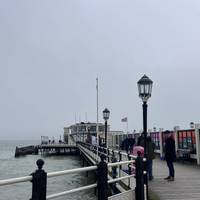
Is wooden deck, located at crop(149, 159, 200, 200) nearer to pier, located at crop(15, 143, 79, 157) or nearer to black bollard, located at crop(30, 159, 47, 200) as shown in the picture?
black bollard, located at crop(30, 159, 47, 200)

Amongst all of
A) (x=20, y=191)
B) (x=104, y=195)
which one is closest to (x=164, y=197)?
(x=104, y=195)

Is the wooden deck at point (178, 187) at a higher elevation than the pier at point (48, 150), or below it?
below

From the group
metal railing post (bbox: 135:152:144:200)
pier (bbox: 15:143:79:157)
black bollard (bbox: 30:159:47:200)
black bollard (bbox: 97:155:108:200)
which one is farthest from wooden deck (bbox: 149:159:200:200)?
pier (bbox: 15:143:79:157)

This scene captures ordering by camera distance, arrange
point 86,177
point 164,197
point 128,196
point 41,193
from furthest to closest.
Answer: point 86,177
point 164,197
point 128,196
point 41,193

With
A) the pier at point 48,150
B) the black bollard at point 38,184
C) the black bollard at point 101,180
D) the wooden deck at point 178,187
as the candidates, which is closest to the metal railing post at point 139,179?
the wooden deck at point 178,187

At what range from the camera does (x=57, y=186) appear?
23312 millimetres

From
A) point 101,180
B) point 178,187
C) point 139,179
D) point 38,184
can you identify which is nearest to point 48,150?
point 178,187

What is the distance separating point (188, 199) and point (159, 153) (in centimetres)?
1743

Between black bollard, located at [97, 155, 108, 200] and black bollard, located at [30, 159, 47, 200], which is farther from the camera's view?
black bollard, located at [97, 155, 108, 200]

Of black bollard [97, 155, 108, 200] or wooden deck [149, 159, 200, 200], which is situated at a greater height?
black bollard [97, 155, 108, 200]

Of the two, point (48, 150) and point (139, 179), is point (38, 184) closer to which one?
point (139, 179)

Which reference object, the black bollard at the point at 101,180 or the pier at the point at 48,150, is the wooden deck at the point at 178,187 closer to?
the black bollard at the point at 101,180

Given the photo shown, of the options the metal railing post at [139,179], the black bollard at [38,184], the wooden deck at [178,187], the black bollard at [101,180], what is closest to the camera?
the black bollard at [38,184]

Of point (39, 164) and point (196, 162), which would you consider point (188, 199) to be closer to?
point (39, 164)
